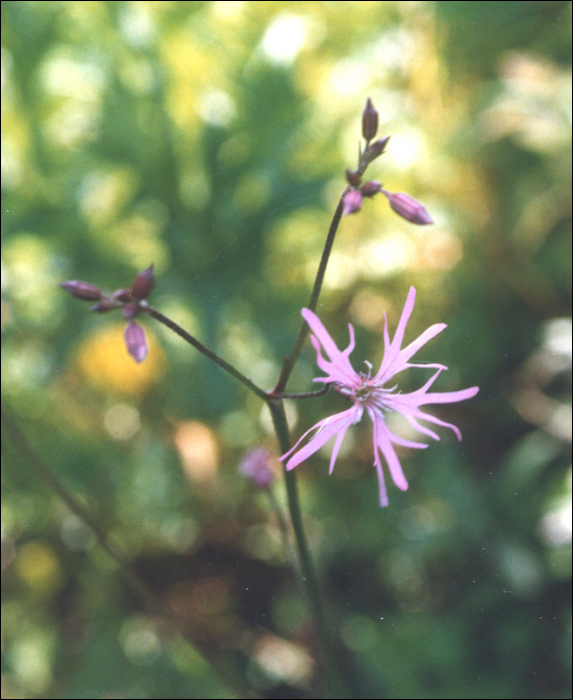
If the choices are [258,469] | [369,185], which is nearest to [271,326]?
[258,469]

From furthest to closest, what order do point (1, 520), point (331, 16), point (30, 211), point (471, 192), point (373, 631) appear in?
1. point (331, 16)
2. point (471, 192)
3. point (30, 211)
4. point (1, 520)
5. point (373, 631)

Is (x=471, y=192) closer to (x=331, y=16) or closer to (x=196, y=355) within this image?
(x=331, y=16)

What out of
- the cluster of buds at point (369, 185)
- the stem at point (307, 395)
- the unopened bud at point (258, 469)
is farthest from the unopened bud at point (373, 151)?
the unopened bud at point (258, 469)

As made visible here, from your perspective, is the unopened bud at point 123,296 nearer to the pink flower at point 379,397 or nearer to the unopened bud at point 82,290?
the unopened bud at point 82,290

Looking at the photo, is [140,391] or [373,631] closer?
[373,631]

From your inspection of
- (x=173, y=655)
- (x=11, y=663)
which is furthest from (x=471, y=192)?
(x=11, y=663)

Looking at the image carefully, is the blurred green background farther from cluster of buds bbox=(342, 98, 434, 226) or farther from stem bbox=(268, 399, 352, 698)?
cluster of buds bbox=(342, 98, 434, 226)

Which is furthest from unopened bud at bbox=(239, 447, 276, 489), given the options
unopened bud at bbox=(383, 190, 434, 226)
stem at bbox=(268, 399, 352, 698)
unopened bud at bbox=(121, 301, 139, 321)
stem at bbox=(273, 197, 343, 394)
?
unopened bud at bbox=(383, 190, 434, 226)

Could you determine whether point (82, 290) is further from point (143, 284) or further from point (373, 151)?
point (373, 151)
